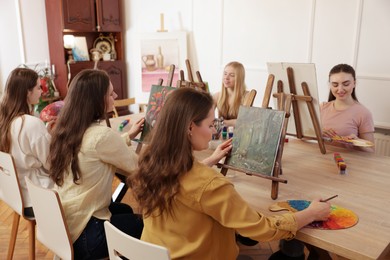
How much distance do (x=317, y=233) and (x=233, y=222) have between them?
1.04 feet

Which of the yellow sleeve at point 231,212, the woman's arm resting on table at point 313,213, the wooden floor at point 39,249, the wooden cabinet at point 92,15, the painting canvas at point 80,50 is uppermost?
the wooden cabinet at point 92,15

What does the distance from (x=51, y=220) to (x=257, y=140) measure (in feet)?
3.15

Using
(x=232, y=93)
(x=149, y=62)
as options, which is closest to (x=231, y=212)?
(x=232, y=93)

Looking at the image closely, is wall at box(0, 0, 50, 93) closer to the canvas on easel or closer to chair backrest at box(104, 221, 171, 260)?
the canvas on easel

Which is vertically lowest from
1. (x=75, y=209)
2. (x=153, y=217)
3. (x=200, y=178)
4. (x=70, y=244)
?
(x=70, y=244)

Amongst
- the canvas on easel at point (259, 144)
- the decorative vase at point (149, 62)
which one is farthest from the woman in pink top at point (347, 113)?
the decorative vase at point (149, 62)

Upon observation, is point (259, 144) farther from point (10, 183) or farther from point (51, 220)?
point (10, 183)

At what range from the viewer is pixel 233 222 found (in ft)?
3.95

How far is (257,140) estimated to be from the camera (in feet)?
5.58

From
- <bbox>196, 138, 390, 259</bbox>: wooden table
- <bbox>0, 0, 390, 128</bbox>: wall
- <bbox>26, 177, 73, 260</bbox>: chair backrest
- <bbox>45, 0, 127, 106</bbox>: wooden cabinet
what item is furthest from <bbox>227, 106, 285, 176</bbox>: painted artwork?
<bbox>45, 0, 127, 106</bbox>: wooden cabinet

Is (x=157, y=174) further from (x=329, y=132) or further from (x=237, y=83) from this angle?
(x=237, y=83)

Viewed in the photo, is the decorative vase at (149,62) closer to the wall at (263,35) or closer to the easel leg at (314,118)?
the wall at (263,35)

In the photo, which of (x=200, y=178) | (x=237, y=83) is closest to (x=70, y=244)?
(x=200, y=178)

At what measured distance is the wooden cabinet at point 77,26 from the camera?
490 cm
